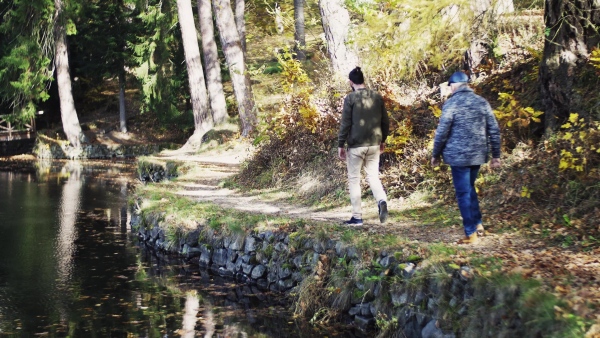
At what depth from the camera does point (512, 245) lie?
6.93 meters

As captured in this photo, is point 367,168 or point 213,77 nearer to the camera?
point 367,168

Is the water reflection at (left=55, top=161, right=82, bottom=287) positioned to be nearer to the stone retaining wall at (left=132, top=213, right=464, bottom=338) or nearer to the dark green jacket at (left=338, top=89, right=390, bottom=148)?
the stone retaining wall at (left=132, top=213, right=464, bottom=338)

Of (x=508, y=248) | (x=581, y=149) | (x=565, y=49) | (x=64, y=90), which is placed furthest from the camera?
(x=64, y=90)

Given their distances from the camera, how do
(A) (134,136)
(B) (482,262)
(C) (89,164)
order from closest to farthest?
1. (B) (482,262)
2. (C) (89,164)
3. (A) (134,136)

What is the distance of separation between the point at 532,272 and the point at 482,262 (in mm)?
484

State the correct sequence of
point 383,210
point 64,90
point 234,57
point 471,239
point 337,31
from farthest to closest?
point 64,90, point 234,57, point 337,31, point 383,210, point 471,239

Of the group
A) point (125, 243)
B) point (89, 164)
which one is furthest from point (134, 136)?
point (125, 243)

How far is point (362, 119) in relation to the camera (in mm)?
8312

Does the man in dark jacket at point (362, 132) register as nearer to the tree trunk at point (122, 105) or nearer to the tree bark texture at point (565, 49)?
the tree bark texture at point (565, 49)

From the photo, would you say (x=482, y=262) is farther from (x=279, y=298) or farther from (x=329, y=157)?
(x=329, y=157)

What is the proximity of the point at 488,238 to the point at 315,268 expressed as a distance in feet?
6.29

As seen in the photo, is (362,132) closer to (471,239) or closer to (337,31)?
(471,239)

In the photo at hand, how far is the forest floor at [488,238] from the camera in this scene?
516cm

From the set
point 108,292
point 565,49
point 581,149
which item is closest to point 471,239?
point 581,149
